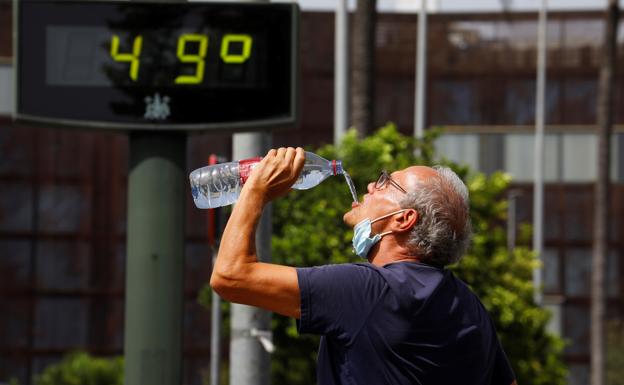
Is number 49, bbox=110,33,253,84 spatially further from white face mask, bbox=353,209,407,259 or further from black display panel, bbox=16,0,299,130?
white face mask, bbox=353,209,407,259

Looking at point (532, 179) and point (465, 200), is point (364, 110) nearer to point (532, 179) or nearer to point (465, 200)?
point (465, 200)

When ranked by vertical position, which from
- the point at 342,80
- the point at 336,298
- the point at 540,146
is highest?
the point at 342,80

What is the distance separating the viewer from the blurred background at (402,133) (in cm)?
4097

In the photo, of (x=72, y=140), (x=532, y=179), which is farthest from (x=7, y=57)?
(x=532, y=179)

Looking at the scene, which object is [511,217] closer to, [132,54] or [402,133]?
[402,133]

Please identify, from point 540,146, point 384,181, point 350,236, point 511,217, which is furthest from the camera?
point 511,217

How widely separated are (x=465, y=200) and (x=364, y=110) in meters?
17.1

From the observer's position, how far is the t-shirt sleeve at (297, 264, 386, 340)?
13.1ft

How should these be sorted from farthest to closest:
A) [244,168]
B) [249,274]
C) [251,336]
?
[251,336]
[244,168]
[249,274]

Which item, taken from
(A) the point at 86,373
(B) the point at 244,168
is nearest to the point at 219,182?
(B) the point at 244,168

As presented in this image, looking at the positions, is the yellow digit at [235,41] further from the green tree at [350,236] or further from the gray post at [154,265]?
the green tree at [350,236]

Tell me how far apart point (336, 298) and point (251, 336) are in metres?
5.97

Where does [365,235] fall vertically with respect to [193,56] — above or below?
below

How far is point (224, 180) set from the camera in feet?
17.4
